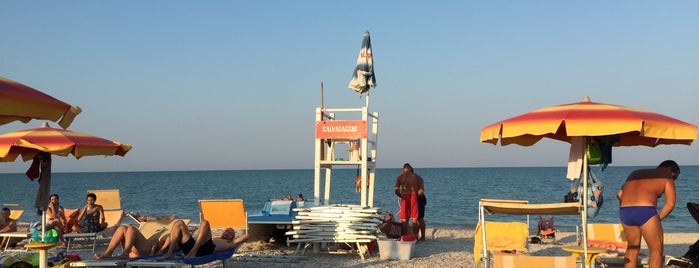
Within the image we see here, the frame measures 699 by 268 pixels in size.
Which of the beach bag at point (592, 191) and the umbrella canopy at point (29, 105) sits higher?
the umbrella canopy at point (29, 105)

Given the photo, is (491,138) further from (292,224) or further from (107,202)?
(107,202)

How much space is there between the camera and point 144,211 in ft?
128

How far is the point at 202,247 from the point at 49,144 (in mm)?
2232

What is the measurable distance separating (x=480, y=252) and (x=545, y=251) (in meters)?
2.97

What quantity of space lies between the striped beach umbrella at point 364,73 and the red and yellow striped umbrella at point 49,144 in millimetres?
4481

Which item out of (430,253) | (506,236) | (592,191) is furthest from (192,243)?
(592,191)

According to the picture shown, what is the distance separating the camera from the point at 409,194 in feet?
38.0

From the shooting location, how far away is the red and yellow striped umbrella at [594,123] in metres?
5.59

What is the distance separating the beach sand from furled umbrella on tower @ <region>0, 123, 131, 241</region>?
1.82 metres

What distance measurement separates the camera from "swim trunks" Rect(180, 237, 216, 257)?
7.63m

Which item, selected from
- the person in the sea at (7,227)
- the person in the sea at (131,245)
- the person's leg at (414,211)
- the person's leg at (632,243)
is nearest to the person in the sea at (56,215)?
the person in the sea at (7,227)

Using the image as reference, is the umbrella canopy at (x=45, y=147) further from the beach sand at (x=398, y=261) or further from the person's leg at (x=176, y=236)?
the beach sand at (x=398, y=261)

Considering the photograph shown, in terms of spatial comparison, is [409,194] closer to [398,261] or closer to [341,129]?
[341,129]

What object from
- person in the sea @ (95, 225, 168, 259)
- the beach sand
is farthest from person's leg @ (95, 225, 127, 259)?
the beach sand
